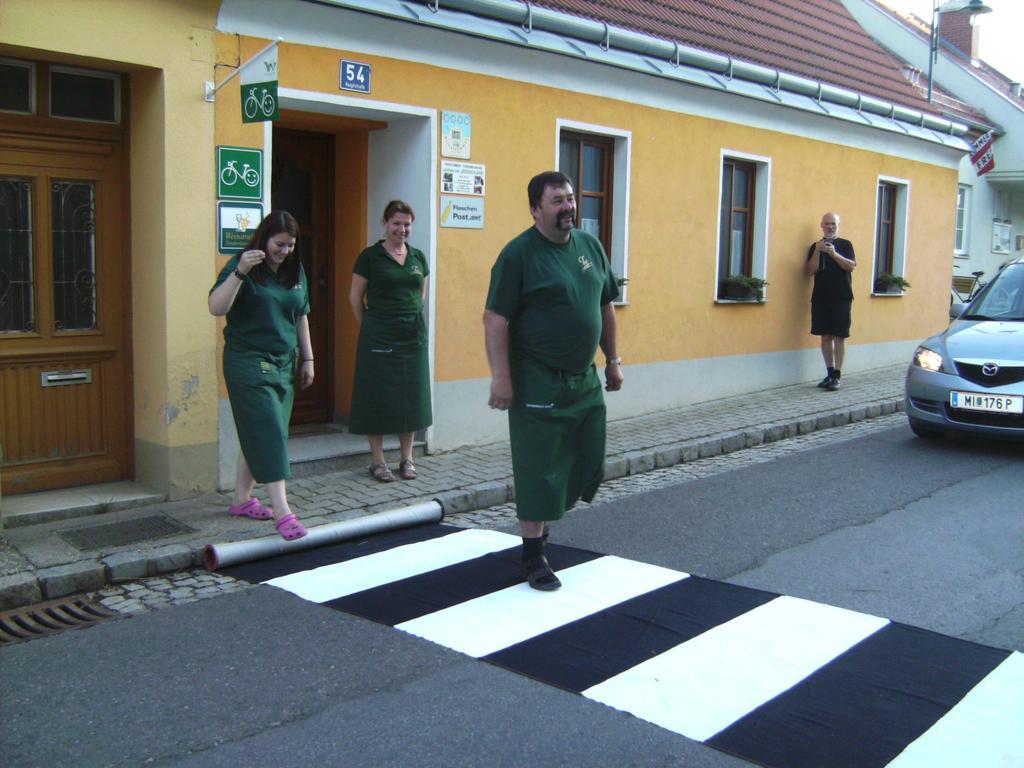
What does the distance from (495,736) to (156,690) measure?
1.49 metres

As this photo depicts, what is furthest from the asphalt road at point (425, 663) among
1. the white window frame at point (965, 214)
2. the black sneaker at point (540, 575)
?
the white window frame at point (965, 214)

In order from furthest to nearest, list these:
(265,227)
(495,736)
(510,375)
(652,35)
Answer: (652,35), (265,227), (510,375), (495,736)

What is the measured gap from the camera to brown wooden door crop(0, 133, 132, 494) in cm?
690

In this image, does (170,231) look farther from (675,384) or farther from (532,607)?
(675,384)

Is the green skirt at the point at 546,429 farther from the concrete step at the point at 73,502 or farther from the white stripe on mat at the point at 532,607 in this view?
the concrete step at the point at 73,502

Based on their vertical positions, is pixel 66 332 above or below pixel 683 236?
below

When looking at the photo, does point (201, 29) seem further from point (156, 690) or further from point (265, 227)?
point (156, 690)

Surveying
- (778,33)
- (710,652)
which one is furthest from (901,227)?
(710,652)

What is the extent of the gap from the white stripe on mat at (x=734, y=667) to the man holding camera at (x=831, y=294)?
27.2 ft

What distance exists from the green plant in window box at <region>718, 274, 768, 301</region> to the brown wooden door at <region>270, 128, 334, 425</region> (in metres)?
5.29

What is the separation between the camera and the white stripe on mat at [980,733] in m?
3.65

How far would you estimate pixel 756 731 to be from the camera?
12.6ft

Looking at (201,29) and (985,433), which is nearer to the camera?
(201,29)

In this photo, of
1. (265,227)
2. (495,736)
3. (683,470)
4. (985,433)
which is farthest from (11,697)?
(985,433)
